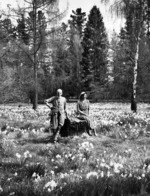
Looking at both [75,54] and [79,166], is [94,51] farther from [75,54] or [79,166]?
[79,166]

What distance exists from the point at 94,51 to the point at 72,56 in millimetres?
5582

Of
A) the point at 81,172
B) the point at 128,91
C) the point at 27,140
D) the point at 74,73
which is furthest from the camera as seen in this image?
the point at 74,73

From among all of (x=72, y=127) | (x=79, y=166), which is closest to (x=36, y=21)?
(x=72, y=127)

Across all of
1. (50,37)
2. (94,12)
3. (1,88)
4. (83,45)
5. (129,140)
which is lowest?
(129,140)

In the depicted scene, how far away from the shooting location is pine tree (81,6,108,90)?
4547 centimetres

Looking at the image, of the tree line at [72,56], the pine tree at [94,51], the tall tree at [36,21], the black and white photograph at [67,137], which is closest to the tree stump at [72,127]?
the black and white photograph at [67,137]

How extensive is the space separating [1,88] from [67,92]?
25.7 m

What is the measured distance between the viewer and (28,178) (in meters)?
4.81

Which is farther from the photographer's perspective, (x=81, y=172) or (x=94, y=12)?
(x=94, y=12)

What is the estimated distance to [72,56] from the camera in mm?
49844

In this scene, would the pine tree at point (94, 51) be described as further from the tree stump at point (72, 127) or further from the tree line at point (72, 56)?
the tree stump at point (72, 127)

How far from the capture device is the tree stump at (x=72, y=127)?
409 inches

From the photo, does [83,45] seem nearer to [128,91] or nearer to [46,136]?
[128,91]

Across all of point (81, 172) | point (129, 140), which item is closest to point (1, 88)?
point (129, 140)
